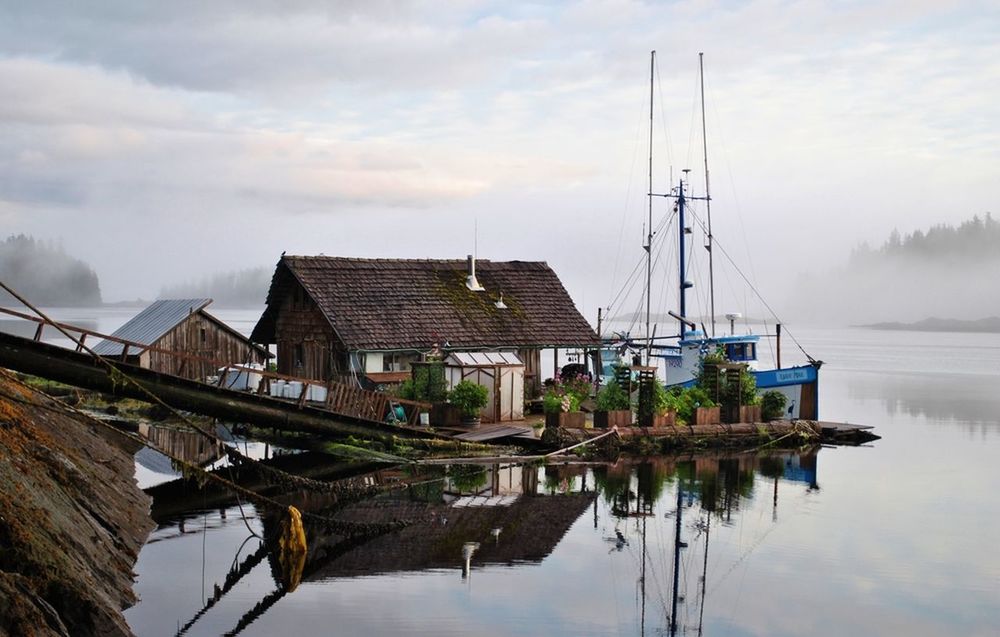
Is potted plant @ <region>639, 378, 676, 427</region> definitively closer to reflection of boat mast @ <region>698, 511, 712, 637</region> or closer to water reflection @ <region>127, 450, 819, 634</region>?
water reflection @ <region>127, 450, 819, 634</region>

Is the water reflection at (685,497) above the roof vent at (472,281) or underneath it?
underneath

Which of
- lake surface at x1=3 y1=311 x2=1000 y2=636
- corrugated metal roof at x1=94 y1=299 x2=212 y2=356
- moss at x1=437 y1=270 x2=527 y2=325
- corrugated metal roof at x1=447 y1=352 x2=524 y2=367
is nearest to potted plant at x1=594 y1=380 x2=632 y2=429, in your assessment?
lake surface at x1=3 y1=311 x2=1000 y2=636

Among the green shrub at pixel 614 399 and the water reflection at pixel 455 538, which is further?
the green shrub at pixel 614 399

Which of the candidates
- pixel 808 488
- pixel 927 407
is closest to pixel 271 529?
pixel 808 488

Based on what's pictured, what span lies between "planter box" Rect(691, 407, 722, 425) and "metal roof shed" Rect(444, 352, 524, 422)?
6.10 meters

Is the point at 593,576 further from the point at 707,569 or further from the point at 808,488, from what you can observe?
the point at 808,488

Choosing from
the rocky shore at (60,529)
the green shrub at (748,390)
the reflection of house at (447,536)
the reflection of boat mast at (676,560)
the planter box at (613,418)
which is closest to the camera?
the rocky shore at (60,529)

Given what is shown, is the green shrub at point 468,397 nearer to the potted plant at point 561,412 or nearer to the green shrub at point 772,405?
the potted plant at point 561,412

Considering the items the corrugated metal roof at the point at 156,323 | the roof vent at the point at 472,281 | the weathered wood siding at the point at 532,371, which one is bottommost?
→ the weathered wood siding at the point at 532,371

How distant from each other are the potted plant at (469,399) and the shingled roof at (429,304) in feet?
13.7

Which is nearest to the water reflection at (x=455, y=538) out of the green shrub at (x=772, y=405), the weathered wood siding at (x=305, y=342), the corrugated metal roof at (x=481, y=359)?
the corrugated metal roof at (x=481, y=359)

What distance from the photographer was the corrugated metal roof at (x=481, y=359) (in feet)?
123

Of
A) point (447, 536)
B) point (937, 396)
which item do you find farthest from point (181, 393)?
point (937, 396)

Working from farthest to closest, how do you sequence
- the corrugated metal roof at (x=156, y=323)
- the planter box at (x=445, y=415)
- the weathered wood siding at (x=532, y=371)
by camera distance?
the corrugated metal roof at (x=156, y=323)
the weathered wood siding at (x=532, y=371)
the planter box at (x=445, y=415)
